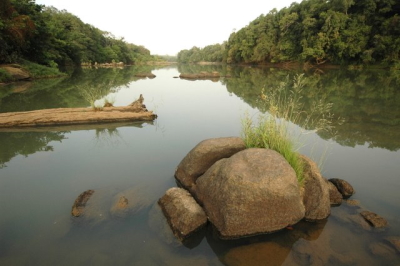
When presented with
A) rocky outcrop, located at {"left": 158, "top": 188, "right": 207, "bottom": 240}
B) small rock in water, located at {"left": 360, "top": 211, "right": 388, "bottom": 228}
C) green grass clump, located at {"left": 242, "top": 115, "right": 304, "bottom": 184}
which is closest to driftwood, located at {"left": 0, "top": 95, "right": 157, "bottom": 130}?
green grass clump, located at {"left": 242, "top": 115, "right": 304, "bottom": 184}

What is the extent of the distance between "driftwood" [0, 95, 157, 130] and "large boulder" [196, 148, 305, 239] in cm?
657

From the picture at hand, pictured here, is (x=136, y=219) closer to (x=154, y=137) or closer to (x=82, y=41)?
(x=154, y=137)

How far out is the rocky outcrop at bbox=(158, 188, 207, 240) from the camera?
11.7 ft

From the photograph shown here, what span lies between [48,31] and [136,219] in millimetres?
40772

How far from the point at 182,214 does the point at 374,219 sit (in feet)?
10.4

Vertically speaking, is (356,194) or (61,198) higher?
(61,198)

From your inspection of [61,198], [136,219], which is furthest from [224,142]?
[61,198]

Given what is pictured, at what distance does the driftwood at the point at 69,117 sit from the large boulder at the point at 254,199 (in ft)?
21.6

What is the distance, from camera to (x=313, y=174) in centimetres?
413

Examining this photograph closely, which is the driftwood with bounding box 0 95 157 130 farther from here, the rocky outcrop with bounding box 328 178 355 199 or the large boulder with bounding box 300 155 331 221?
the rocky outcrop with bounding box 328 178 355 199

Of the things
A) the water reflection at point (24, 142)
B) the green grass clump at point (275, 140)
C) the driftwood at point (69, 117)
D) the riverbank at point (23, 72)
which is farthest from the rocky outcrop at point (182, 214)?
the riverbank at point (23, 72)

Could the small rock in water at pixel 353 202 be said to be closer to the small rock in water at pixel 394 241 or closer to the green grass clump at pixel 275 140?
the small rock in water at pixel 394 241

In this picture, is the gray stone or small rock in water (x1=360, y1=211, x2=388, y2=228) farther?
the gray stone

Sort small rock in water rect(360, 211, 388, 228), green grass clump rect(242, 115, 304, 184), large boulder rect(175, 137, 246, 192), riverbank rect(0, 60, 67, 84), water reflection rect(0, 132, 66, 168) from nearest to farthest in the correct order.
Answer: small rock in water rect(360, 211, 388, 228) < green grass clump rect(242, 115, 304, 184) < large boulder rect(175, 137, 246, 192) < water reflection rect(0, 132, 66, 168) < riverbank rect(0, 60, 67, 84)
